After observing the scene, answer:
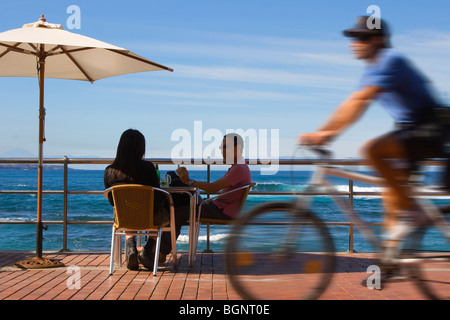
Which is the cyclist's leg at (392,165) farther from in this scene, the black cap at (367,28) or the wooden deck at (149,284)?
the wooden deck at (149,284)

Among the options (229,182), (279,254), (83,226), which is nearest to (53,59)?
(229,182)

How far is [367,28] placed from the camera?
118 inches

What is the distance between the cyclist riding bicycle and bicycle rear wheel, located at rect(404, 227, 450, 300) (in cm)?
10

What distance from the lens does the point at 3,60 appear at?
6.38 m

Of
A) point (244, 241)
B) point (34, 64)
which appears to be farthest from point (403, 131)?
point (34, 64)

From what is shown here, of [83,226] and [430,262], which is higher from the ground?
[430,262]

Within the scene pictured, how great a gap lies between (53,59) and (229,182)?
105 inches

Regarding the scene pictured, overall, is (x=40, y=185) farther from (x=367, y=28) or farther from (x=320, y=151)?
(x=367, y=28)

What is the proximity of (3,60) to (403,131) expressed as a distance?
16.1 feet

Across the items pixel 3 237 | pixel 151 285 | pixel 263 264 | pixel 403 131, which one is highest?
pixel 403 131

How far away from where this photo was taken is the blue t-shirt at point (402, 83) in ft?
9.53

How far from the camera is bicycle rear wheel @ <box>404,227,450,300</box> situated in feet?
10.1
